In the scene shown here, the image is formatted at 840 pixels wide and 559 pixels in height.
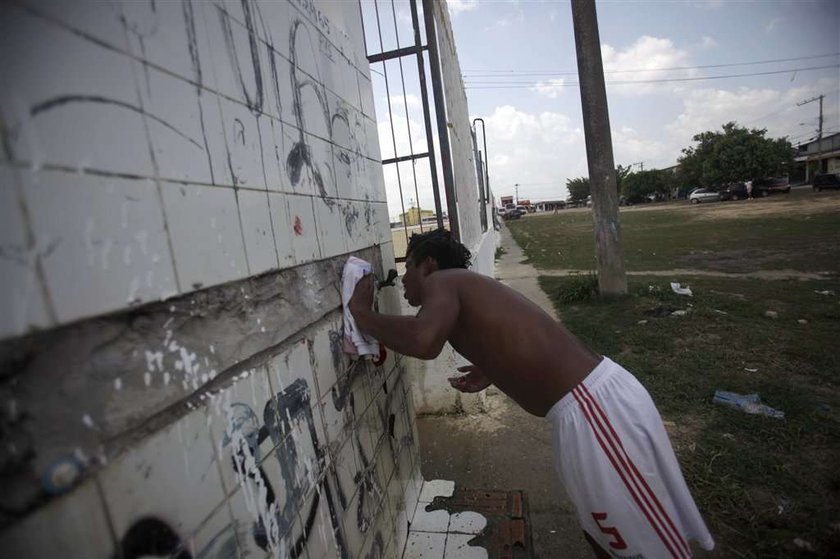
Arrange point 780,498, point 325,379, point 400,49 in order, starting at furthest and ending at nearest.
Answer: point 400,49 < point 780,498 < point 325,379

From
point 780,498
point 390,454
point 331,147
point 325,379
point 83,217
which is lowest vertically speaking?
point 780,498

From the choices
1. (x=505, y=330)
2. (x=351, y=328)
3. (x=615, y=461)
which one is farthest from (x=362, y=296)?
(x=615, y=461)

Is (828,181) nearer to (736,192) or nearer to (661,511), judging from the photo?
(736,192)

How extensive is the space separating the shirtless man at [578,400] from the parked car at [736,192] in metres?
36.7

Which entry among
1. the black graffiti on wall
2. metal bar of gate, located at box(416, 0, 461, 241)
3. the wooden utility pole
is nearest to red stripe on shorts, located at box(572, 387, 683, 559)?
the black graffiti on wall

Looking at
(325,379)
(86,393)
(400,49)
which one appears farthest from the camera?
(400,49)

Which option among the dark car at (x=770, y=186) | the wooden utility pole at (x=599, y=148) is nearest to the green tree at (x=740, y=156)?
the dark car at (x=770, y=186)

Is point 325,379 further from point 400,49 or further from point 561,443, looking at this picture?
point 400,49

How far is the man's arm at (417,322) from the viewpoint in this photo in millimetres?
1538

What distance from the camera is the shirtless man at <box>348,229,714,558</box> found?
153cm

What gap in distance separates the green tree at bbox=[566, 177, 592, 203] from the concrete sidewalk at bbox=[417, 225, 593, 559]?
68888 millimetres

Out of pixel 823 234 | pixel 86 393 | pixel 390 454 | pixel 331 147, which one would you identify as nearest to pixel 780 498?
pixel 390 454

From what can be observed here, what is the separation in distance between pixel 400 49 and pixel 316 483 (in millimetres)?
2981

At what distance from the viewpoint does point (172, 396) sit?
804mm
